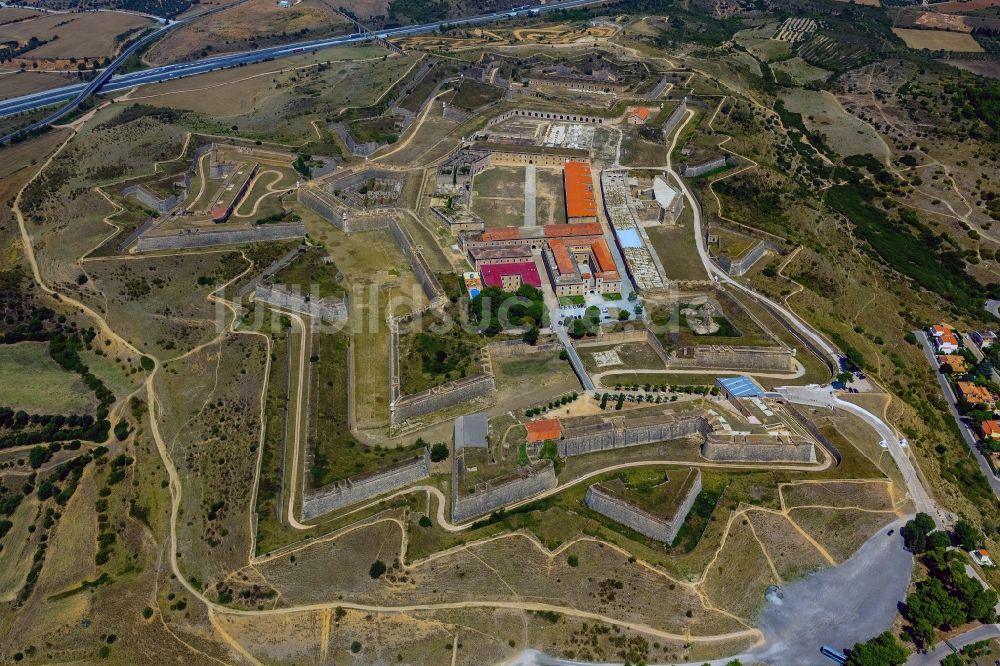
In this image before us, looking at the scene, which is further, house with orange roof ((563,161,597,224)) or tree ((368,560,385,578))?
house with orange roof ((563,161,597,224))

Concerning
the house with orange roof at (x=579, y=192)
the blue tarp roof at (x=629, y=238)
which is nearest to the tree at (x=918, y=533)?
the blue tarp roof at (x=629, y=238)

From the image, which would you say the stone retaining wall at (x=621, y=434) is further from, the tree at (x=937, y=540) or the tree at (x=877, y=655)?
the tree at (x=877, y=655)

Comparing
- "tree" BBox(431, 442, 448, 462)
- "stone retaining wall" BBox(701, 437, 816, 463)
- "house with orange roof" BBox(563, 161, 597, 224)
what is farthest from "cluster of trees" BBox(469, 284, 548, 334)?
"stone retaining wall" BBox(701, 437, 816, 463)

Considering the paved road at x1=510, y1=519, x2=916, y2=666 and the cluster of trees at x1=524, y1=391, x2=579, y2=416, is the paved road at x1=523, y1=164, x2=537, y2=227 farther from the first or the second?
the paved road at x1=510, y1=519, x2=916, y2=666

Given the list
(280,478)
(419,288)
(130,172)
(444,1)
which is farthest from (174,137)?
(444,1)

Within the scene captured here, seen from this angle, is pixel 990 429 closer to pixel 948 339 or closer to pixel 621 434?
pixel 948 339

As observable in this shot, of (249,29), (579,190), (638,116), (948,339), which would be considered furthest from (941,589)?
(249,29)
